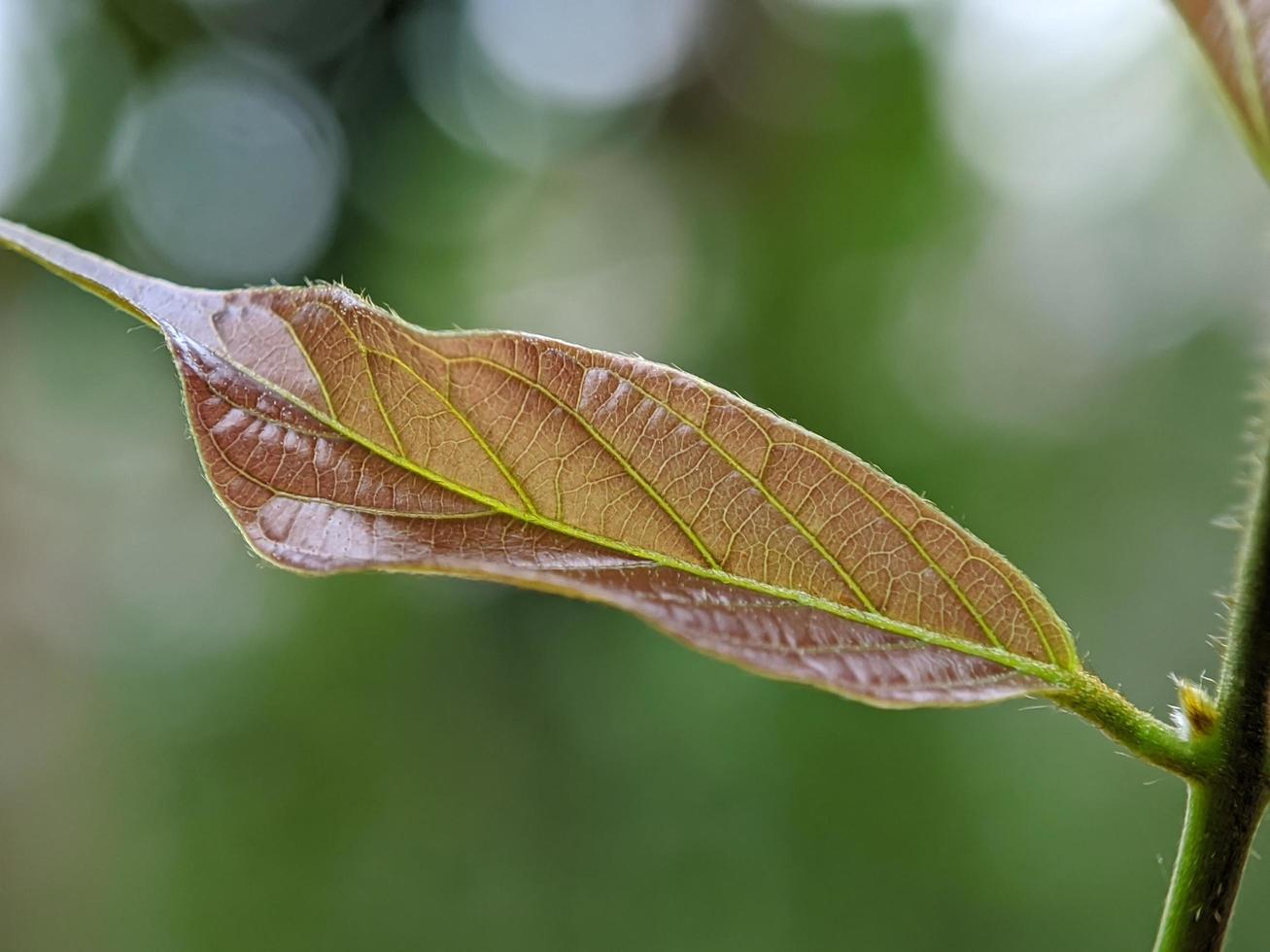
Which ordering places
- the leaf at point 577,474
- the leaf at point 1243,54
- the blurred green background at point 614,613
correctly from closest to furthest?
the leaf at point 1243,54 < the leaf at point 577,474 < the blurred green background at point 614,613

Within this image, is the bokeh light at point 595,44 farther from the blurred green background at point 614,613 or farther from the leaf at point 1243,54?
the leaf at point 1243,54

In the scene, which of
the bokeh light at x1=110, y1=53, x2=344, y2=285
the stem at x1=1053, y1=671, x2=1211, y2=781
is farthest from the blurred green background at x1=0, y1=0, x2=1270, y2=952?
the stem at x1=1053, y1=671, x2=1211, y2=781

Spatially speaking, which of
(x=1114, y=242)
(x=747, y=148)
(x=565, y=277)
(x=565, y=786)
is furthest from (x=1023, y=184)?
(x=565, y=786)

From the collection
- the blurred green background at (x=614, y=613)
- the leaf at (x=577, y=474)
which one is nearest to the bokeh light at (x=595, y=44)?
the blurred green background at (x=614, y=613)

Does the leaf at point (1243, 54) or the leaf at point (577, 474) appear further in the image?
the leaf at point (577, 474)

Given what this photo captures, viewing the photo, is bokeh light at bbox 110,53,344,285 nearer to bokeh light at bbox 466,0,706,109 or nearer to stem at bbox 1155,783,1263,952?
bokeh light at bbox 466,0,706,109

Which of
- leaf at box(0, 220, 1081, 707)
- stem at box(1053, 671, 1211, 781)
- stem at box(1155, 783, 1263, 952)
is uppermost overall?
leaf at box(0, 220, 1081, 707)
